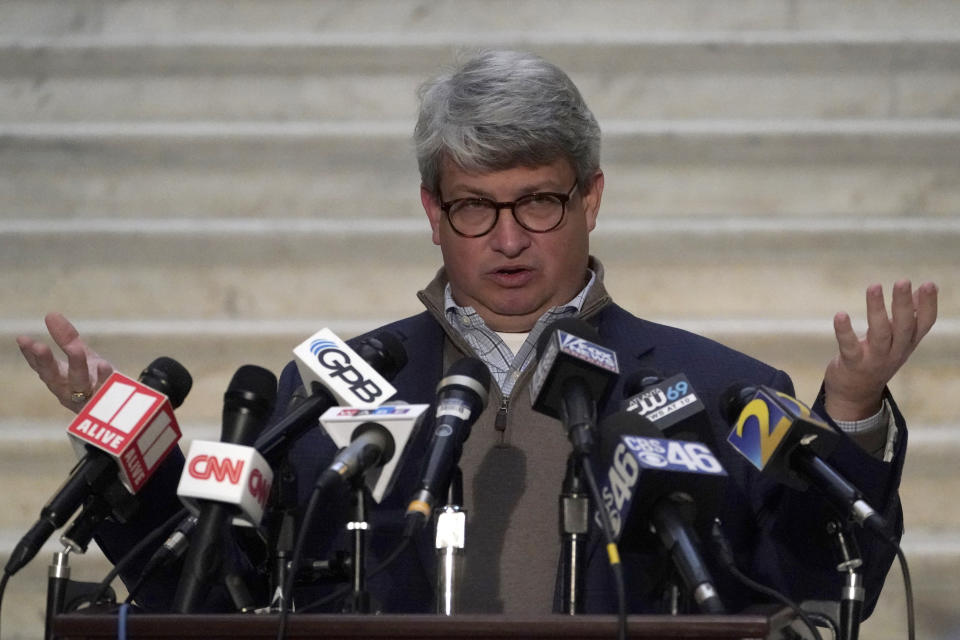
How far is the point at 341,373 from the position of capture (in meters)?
1.72

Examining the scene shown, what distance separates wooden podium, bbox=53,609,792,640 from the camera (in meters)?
1.39

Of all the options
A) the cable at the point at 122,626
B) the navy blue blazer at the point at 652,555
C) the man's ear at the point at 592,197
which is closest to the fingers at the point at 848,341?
the navy blue blazer at the point at 652,555

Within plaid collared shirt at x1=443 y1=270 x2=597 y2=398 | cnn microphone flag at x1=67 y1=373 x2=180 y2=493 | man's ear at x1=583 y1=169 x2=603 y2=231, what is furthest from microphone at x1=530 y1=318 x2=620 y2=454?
man's ear at x1=583 y1=169 x2=603 y2=231

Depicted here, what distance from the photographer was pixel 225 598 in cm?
195

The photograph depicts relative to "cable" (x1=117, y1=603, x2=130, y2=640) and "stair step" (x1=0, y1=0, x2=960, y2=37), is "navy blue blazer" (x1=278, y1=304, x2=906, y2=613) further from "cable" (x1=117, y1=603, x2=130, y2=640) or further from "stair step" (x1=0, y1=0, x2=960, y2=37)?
"stair step" (x1=0, y1=0, x2=960, y2=37)

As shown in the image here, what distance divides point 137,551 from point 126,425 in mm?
157

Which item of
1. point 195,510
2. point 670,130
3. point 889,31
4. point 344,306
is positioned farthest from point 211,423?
point 889,31

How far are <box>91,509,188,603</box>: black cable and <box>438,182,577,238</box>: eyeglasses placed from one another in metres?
0.72

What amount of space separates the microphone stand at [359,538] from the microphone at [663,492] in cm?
28

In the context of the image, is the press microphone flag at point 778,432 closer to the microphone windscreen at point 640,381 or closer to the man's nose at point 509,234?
the microphone windscreen at point 640,381

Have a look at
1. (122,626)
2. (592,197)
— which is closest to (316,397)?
(122,626)

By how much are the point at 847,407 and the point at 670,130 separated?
215 cm

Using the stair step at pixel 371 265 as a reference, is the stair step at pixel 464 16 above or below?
above

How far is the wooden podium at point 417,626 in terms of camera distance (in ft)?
4.55
